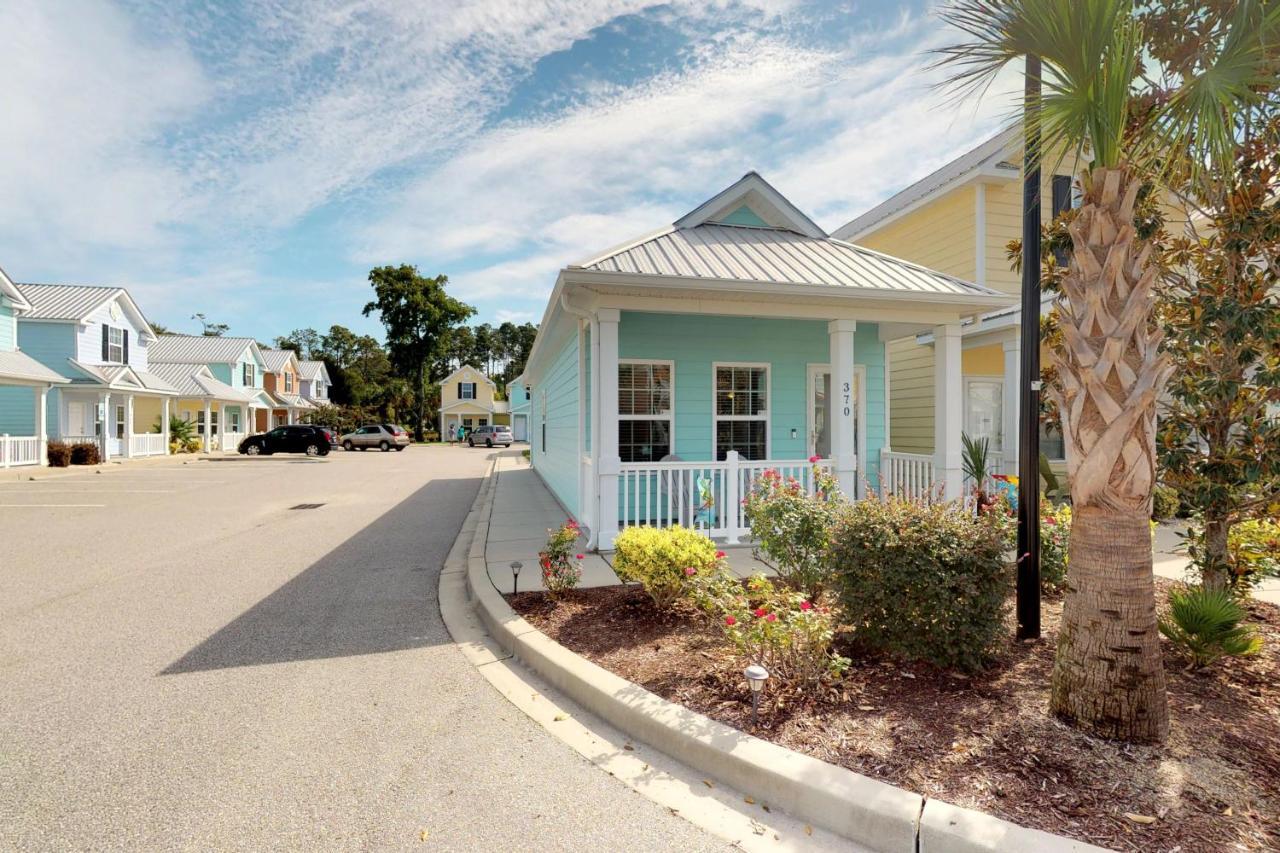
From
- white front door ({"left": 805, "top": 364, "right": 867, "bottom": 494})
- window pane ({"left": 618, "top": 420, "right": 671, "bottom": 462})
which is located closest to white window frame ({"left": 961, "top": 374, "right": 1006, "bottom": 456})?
white front door ({"left": 805, "top": 364, "right": 867, "bottom": 494})

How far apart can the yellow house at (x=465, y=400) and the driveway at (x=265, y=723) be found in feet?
146

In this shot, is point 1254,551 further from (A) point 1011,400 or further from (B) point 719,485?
(A) point 1011,400

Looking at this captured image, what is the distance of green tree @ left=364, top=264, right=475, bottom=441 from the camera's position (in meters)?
49.3

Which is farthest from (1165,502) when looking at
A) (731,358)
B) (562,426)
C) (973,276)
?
(562,426)

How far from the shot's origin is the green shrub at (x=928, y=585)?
11.1ft

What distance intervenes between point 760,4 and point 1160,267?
12.7ft

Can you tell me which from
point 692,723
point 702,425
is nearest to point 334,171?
point 702,425

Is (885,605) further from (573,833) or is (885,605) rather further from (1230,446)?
(1230,446)

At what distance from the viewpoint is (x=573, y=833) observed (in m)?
2.36

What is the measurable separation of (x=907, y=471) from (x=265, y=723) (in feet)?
27.4

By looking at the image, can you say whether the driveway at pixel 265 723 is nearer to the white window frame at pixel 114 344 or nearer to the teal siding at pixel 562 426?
the teal siding at pixel 562 426

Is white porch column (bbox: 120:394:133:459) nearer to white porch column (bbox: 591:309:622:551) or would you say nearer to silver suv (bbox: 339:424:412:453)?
silver suv (bbox: 339:424:412:453)

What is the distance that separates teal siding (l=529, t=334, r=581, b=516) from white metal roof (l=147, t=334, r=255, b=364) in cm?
2837

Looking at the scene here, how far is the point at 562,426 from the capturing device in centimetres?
1191
